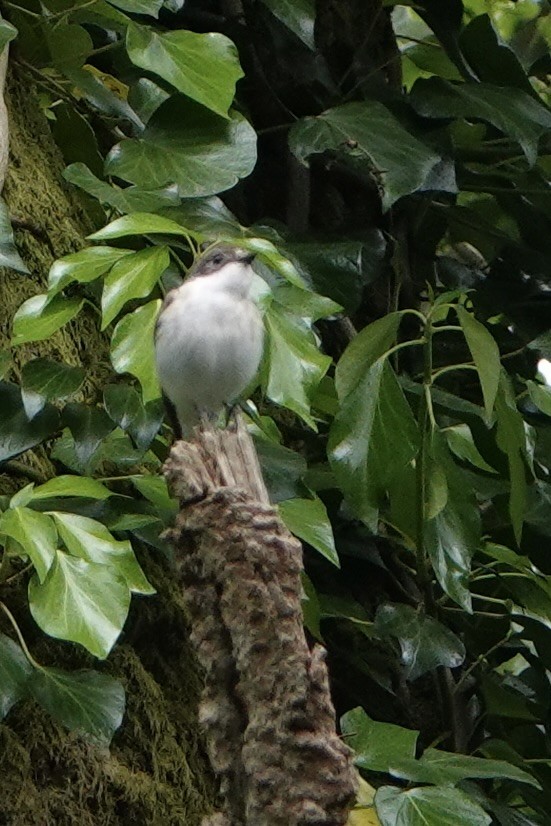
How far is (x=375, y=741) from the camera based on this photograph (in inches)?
101

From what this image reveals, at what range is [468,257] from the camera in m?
4.86

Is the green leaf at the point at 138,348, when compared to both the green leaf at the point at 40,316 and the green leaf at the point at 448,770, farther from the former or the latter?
the green leaf at the point at 448,770

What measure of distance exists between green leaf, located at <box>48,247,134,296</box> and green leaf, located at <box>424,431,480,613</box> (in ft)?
3.15

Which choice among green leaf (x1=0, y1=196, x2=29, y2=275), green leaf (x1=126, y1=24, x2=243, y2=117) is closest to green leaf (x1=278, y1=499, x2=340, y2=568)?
green leaf (x1=0, y1=196, x2=29, y2=275)

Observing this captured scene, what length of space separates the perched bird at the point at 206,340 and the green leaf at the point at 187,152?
0.18 m

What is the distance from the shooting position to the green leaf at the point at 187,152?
9.82 ft

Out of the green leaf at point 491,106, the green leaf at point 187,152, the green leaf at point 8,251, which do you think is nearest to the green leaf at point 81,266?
the green leaf at point 8,251

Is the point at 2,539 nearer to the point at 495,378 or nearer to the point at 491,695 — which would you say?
the point at 495,378

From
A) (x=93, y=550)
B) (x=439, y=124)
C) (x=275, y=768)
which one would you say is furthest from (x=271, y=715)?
(x=439, y=124)

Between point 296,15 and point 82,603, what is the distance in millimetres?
1881

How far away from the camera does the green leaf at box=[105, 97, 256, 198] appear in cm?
299

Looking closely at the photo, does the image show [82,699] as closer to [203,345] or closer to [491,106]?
[203,345]

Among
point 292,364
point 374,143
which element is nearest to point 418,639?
point 292,364

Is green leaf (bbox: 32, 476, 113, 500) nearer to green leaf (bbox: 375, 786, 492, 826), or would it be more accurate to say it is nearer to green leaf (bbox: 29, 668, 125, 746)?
green leaf (bbox: 29, 668, 125, 746)
